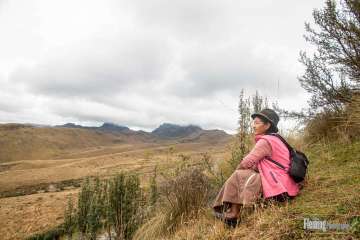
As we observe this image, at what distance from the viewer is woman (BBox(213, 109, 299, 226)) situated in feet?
13.9

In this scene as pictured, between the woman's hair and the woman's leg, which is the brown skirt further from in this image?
the woman's hair

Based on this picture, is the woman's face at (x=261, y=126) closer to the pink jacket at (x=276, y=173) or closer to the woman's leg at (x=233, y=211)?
the pink jacket at (x=276, y=173)

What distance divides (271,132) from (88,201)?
1274 centimetres

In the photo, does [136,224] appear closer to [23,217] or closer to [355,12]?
[355,12]

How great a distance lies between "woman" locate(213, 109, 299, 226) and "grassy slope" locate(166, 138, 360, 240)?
0.53 feet

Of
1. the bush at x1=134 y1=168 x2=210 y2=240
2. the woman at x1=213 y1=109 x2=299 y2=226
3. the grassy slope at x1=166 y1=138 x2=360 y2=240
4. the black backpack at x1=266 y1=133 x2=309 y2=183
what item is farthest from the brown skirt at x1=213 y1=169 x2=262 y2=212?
the bush at x1=134 y1=168 x2=210 y2=240

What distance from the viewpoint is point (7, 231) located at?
30.0m

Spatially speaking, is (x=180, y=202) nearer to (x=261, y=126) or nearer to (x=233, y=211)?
(x=233, y=211)

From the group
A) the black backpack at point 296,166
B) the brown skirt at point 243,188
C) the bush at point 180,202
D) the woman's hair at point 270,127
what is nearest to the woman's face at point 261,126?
the woman's hair at point 270,127

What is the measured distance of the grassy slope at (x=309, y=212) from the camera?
3.46m

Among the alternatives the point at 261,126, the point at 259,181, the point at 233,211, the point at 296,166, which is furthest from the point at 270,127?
the point at 233,211

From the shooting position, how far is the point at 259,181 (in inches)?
169

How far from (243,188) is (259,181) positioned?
22cm

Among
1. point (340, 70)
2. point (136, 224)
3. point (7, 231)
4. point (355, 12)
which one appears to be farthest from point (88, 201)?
point (7, 231)
